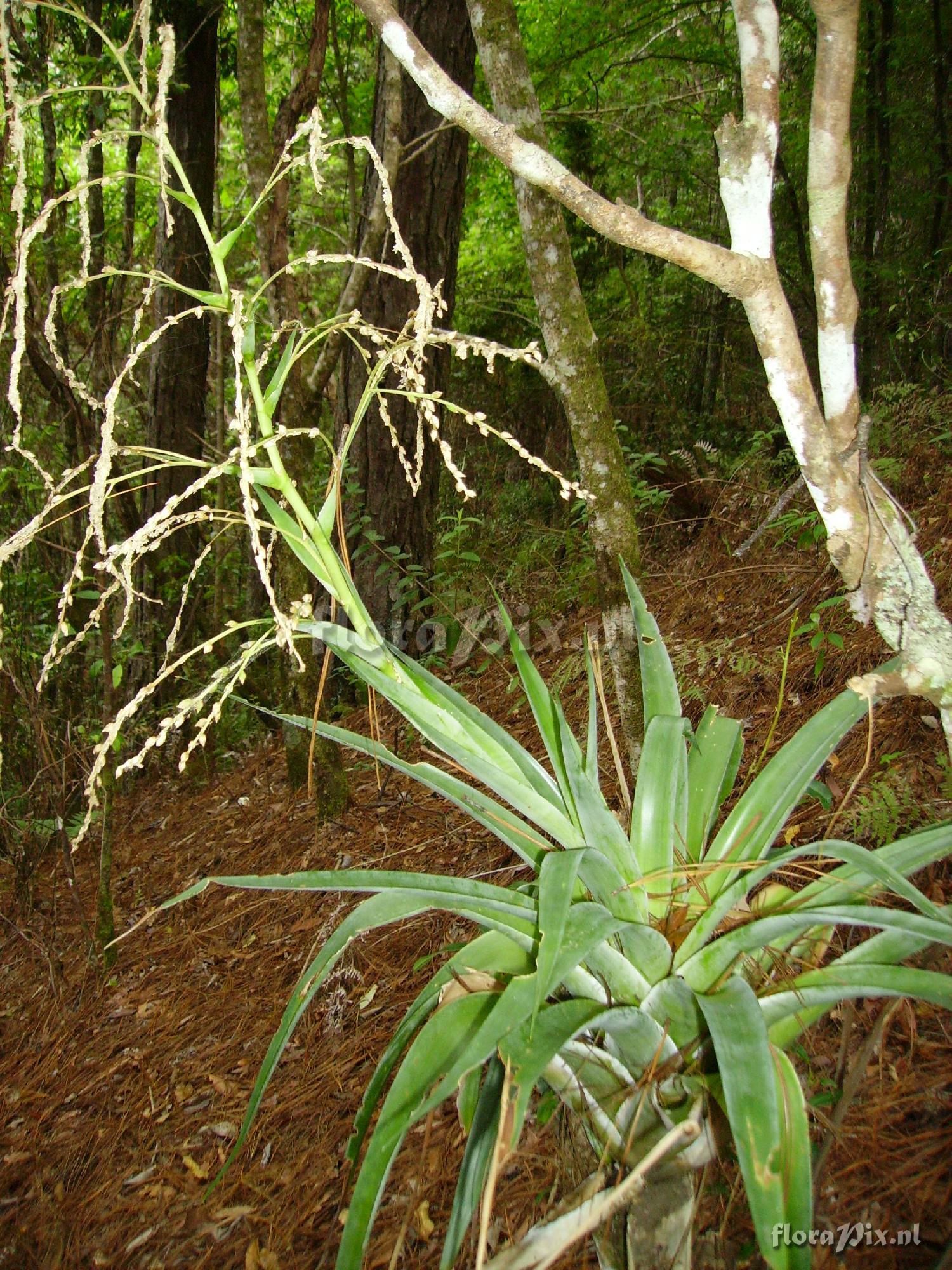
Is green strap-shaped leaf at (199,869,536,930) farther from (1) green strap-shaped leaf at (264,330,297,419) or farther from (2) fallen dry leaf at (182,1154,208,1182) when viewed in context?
(2) fallen dry leaf at (182,1154,208,1182)

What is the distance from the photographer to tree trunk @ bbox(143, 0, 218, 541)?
520 centimetres

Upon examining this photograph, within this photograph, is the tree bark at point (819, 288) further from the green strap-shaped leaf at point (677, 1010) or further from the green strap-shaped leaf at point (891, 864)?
the green strap-shaped leaf at point (677, 1010)

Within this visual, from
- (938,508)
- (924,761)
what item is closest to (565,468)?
(938,508)

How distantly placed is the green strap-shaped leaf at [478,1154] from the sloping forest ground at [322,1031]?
0.31 feet

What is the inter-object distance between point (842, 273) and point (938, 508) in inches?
96.4

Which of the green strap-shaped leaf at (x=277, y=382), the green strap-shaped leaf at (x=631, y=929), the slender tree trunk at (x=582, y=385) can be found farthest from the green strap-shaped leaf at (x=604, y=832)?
the slender tree trunk at (x=582, y=385)

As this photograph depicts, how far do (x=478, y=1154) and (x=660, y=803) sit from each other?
2.05 feet

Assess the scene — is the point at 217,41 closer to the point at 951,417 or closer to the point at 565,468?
the point at 565,468

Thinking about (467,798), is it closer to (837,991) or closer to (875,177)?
(837,991)

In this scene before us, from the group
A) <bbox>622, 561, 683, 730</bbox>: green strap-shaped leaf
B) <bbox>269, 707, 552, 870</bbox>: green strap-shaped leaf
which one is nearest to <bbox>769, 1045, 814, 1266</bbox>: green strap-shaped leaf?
<bbox>269, 707, 552, 870</bbox>: green strap-shaped leaf

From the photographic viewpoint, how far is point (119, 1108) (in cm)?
239

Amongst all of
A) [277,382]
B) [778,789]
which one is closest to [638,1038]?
[778,789]

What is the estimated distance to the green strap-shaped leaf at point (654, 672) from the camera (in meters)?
1.58

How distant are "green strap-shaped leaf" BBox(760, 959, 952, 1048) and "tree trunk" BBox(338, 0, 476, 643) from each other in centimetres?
318
